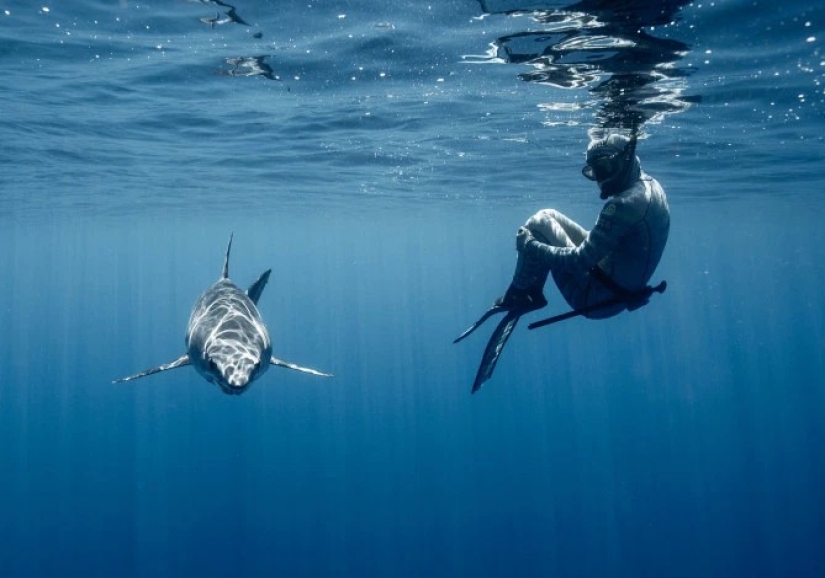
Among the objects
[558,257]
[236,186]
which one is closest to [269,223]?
[236,186]

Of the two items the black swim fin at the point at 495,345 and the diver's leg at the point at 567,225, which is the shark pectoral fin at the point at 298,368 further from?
the diver's leg at the point at 567,225

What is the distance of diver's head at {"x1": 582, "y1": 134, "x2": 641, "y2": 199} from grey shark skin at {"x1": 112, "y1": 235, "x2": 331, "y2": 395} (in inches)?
154

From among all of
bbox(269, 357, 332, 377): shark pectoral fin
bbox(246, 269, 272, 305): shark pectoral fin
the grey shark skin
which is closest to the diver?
bbox(269, 357, 332, 377): shark pectoral fin

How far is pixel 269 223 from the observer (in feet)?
160

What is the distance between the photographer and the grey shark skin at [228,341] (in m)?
6.18

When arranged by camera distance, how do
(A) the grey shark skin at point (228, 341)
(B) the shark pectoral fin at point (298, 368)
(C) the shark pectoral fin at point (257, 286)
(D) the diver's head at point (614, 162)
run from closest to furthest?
(D) the diver's head at point (614, 162) → (A) the grey shark skin at point (228, 341) → (B) the shark pectoral fin at point (298, 368) → (C) the shark pectoral fin at point (257, 286)

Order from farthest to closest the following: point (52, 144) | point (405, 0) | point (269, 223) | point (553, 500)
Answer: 1. point (269, 223)
2. point (553, 500)
3. point (52, 144)
4. point (405, 0)

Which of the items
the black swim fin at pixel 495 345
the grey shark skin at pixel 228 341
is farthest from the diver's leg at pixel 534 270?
the grey shark skin at pixel 228 341

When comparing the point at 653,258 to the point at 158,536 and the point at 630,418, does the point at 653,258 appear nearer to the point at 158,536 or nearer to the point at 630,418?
the point at 158,536

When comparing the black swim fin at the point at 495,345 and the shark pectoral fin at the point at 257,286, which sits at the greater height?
the shark pectoral fin at the point at 257,286

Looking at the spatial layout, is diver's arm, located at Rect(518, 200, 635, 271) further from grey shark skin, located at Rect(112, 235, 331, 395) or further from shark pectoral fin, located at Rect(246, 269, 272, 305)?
shark pectoral fin, located at Rect(246, 269, 272, 305)

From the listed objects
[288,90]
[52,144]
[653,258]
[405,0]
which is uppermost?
[52,144]

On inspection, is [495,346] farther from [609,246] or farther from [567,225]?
[609,246]

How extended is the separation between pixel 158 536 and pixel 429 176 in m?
22.2
